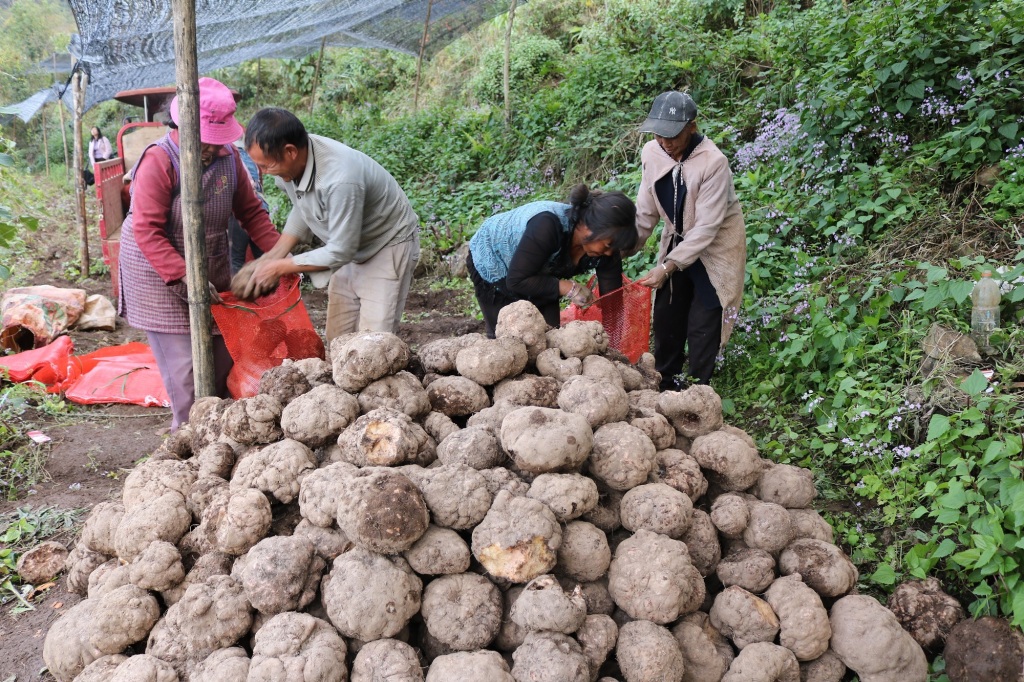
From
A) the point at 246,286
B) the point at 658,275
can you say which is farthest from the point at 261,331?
the point at 658,275

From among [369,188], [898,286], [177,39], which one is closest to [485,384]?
[369,188]

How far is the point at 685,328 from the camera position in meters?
4.41

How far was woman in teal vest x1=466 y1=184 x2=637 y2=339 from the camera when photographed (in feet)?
11.2

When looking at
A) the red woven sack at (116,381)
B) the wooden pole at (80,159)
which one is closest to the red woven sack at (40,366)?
the red woven sack at (116,381)

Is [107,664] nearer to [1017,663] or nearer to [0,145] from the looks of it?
[1017,663]

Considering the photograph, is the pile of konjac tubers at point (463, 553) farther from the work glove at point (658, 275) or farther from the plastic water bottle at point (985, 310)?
the plastic water bottle at point (985, 310)

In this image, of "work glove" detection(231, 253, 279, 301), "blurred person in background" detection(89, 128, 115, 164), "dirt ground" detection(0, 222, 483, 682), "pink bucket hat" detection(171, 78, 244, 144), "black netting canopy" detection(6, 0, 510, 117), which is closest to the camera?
"dirt ground" detection(0, 222, 483, 682)

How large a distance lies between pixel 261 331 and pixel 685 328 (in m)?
2.49

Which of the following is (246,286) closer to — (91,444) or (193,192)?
(193,192)

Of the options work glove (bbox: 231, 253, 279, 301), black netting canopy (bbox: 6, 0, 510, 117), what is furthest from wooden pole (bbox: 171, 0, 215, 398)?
black netting canopy (bbox: 6, 0, 510, 117)

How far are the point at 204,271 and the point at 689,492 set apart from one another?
2.33m

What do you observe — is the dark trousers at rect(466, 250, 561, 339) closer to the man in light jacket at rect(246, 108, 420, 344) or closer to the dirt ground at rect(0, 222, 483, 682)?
the man in light jacket at rect(246, 108, 420, 344)

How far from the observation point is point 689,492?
2479mm

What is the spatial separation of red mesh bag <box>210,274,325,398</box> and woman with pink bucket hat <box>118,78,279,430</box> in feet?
0.40
